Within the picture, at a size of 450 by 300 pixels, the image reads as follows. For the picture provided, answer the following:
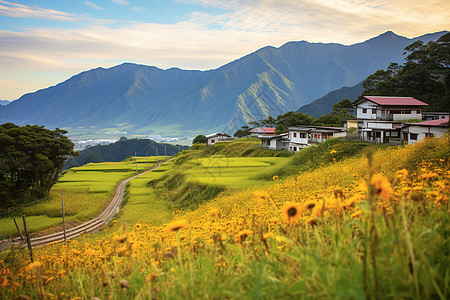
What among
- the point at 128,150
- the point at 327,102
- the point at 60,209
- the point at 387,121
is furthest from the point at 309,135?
the point at 327,102

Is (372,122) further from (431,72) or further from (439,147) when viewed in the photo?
(439,147)

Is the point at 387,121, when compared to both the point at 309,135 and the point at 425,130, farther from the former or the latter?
the point at 309,135

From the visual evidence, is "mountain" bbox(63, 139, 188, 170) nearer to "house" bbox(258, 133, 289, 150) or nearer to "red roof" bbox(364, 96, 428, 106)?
"house" bbox(258, 133, 289, 150)

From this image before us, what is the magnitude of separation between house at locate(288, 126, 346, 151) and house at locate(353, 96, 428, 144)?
3967mm

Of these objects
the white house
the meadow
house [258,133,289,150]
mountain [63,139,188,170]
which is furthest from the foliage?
mountain [63,139,188,170]

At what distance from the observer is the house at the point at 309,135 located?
117ft

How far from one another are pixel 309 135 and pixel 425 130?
645 inches

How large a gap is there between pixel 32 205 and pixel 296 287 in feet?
90.9

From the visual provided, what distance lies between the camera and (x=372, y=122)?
3067 centimetres

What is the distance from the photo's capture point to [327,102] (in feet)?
484

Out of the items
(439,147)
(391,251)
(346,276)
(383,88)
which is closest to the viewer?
(346,276)

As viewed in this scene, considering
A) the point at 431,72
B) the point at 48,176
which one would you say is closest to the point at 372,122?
the point at 431,72

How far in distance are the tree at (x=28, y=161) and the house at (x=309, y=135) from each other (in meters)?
25.5

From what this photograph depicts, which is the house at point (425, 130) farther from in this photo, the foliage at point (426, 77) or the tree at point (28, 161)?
the tree at point (28, 161)
